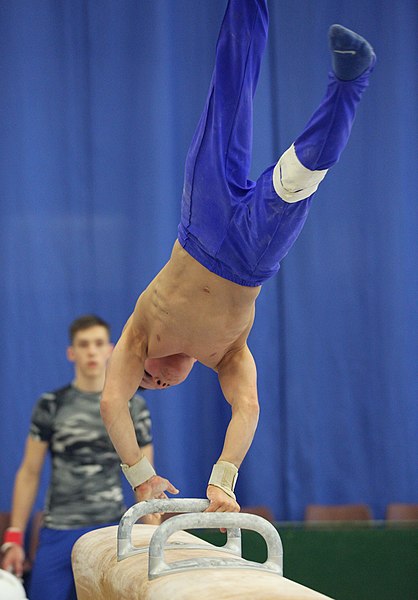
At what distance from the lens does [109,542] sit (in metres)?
2.84

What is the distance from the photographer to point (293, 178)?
2.42m

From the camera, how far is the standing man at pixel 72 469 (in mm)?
4066

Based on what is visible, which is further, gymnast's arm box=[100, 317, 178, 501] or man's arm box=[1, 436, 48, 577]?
man's arm box=[1, 436, 48, 577]

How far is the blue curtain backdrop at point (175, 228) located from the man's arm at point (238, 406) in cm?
274

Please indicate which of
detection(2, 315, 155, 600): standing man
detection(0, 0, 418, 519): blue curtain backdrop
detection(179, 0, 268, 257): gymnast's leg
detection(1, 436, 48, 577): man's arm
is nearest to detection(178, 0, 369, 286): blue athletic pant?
detection(179, 0, 268, 257): gymnast's leg

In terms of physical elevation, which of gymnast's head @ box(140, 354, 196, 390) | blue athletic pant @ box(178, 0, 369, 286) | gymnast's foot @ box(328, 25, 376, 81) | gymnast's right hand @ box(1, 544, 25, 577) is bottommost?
gymnast's right hand @ box(1, 544, 25, 577)

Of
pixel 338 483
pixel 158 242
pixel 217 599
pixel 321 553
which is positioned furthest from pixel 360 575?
pixel 217 599

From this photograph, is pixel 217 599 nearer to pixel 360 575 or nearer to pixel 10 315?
pixel 360 575

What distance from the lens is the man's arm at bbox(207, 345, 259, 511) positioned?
9.27 ft

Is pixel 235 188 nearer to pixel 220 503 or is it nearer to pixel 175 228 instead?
pixel 220 503

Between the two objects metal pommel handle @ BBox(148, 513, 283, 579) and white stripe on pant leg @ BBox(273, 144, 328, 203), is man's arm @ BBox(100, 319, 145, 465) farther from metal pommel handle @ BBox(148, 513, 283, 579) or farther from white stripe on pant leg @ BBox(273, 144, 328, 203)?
white stripe on pant leg @ BBox(273, 144, 328, 203)

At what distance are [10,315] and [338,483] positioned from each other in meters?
2.33

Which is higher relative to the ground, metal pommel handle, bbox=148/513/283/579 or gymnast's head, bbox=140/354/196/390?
gymnast's head, bbox=140/354/196/390

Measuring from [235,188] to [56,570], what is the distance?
86.2 inches
